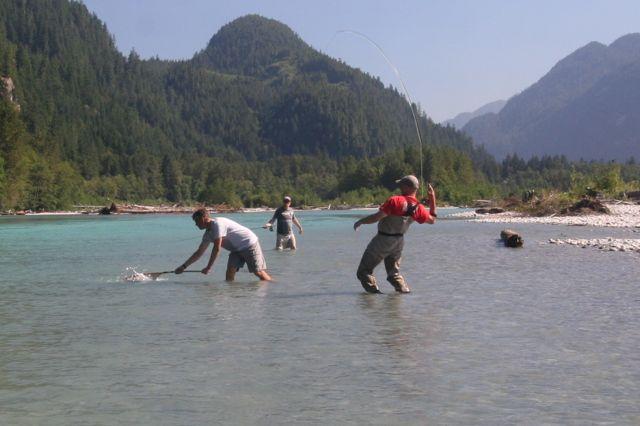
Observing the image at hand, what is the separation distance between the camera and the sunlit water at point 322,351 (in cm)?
677

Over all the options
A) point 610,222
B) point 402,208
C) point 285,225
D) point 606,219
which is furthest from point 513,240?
point 606,219

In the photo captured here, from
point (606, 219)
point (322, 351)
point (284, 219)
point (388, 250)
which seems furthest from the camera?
point (606, 219)

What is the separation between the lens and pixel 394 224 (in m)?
14.1

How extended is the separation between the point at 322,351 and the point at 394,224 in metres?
5.24

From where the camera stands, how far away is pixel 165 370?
827 centimetres

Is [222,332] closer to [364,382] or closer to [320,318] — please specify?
[320,318]

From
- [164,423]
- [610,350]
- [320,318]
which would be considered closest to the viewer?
[164,423]

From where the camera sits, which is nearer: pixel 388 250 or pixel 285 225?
pixel 388 250

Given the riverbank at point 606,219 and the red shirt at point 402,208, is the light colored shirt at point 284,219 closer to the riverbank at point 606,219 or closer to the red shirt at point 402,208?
the red shirt at point 402,208

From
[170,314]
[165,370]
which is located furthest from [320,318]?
[165,370]

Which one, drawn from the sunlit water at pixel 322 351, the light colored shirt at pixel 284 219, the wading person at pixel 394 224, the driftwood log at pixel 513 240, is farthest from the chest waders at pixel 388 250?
the driftwood log at pixel 513 240

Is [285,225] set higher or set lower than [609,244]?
higher

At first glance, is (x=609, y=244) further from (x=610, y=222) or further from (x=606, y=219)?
(x=606, y=219)

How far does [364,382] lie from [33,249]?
87.7 ft
